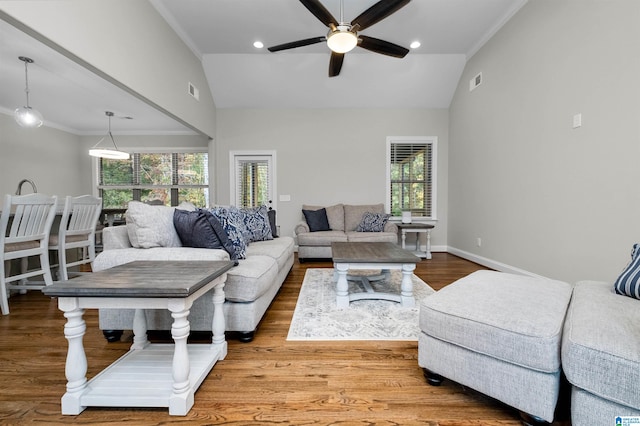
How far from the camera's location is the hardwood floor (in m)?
1.19

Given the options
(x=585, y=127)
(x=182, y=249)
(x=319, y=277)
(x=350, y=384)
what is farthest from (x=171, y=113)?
(x=585, y=127)

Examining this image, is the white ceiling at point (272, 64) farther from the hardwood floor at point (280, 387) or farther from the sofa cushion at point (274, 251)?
the hardwood floor at point (280, 387)

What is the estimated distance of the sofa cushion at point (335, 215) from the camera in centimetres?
512

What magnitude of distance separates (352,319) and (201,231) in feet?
4.50

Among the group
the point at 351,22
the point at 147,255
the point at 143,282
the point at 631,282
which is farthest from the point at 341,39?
the point at 631,282

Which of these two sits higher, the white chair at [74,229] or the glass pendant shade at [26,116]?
the glass pendant shade at [26,116]

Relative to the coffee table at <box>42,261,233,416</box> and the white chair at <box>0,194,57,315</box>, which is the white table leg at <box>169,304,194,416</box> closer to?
the coffee table at <box>42,261,233,416</box>

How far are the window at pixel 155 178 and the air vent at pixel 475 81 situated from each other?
5.49 metres

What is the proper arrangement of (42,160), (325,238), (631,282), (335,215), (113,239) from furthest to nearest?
(42,160)
(335,215)
(325,238)
(113,239)
(631,282)

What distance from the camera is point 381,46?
3.09m

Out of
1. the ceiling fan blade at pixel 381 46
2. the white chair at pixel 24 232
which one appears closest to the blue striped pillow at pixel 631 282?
the ceiling fan blade at pixel 381 46

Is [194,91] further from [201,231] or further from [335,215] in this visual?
[201,231]

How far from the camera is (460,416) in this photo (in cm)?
120

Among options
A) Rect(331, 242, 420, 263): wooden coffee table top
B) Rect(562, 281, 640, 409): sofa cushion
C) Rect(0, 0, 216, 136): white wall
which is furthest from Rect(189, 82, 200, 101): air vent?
Rect(562, 281, 640, 409): sofa cushion
